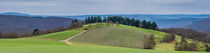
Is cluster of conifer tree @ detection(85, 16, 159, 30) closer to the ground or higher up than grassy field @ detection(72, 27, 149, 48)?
closer to the ground

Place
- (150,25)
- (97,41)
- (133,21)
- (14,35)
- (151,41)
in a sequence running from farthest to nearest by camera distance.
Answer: (133,21)
(150,25)
(14,35)
(97,41)
(151,41)

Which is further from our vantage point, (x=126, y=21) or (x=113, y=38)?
(x=126, y=21)

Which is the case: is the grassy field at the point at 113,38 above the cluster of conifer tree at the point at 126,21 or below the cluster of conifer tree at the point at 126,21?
above

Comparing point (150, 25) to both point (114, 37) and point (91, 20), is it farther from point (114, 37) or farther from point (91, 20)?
point (114, 37)

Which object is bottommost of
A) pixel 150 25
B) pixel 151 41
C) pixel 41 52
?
pixel 150 25

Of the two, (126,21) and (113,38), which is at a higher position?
(113,38)

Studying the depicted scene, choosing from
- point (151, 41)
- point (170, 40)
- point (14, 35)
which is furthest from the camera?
point (14, 35)

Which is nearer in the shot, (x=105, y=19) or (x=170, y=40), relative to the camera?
(x=170, y=40)

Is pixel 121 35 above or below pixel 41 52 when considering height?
below

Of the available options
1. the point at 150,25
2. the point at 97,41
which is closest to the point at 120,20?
the point at 150,25

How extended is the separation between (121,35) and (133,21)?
69.7m

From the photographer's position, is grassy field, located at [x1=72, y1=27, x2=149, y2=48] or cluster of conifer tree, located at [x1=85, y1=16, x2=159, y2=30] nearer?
grassy field, located at [x1=72, y1=27, x2=149, y2=48]

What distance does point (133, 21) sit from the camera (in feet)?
Answer: 456

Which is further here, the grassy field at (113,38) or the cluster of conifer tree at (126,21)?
the cluster of conifer tree at (126,21)
